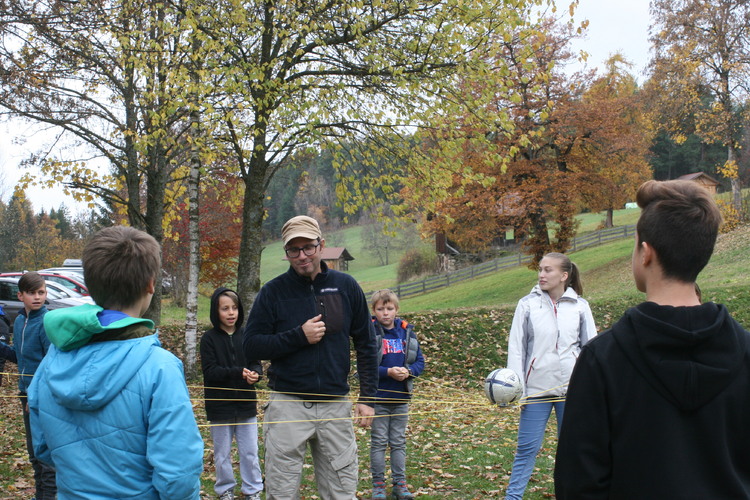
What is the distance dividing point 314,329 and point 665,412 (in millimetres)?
2494

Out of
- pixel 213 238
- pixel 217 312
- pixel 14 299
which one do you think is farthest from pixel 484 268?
pixel 217 312

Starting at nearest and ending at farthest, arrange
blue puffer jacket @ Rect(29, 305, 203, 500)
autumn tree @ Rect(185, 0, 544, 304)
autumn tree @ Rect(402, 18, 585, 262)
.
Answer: blue puffer jacket @ Rect(29, 305, 203, 500), autumn tree @ Rect(185, 0, 544, 304), autumn tree @ Rect(402, 18, 585, 262)

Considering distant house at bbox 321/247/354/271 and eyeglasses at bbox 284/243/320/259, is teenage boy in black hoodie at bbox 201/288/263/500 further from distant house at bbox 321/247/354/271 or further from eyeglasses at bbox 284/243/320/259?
distant house at bbox 321/247/354/271

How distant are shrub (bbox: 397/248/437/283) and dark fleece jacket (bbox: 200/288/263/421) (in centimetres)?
3994

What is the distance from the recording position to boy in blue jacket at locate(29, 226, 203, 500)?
2.41 m

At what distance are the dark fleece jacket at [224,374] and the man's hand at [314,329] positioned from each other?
1.59 metres

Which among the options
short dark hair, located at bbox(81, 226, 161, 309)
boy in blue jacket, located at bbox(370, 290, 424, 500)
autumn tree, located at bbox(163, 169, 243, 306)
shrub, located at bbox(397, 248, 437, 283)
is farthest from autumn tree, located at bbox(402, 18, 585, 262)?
short dark hair, located at bbox(81, 226, 161, 309)

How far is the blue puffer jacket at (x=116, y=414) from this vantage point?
2406 mm

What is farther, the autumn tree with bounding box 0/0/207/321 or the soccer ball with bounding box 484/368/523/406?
the autumn tree with bounding box 0/0/207/321

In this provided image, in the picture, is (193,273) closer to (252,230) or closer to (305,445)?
(252,230)

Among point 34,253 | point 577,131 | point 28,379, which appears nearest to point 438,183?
point 28,379

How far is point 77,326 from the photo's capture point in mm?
2404

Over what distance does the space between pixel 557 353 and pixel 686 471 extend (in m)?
3.24

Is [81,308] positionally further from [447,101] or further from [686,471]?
[447,101]
